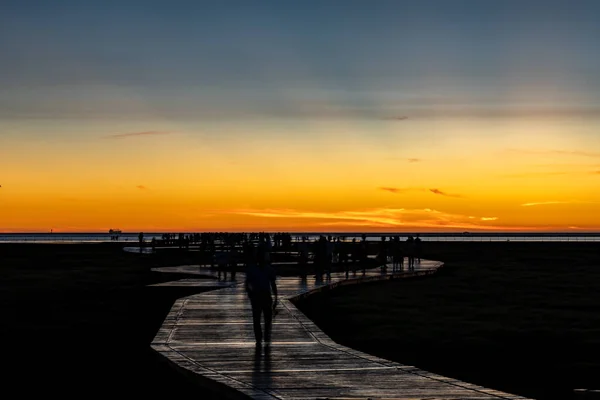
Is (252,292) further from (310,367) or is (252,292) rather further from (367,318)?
(367,318)

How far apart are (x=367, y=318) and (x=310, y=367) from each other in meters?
12.1

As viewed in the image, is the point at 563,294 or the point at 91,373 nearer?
the point at 91,373

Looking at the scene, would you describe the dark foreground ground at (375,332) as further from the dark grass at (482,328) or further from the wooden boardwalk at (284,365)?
the wooden boardwalk at (284,365)

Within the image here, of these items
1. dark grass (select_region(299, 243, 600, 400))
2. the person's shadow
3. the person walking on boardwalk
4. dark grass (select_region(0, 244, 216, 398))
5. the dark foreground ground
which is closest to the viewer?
the person's shadow

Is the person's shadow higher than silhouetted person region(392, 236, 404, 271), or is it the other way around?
silhouetted person region(392, 236, 404, 271)

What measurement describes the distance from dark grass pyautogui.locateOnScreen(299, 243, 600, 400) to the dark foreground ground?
1.4 inches

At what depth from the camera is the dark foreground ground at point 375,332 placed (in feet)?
56.6

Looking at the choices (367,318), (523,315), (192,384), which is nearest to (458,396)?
(192,384)

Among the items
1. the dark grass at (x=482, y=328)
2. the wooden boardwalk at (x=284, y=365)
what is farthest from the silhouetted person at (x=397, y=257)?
the wooden boardwalk at (x=284, y=365)

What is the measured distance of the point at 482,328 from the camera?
26.0 meters

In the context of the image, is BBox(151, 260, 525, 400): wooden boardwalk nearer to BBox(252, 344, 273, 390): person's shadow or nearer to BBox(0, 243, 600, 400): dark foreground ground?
BBox(252, 344, 273, 390): person's shadow

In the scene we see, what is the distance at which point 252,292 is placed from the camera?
19.0 metres

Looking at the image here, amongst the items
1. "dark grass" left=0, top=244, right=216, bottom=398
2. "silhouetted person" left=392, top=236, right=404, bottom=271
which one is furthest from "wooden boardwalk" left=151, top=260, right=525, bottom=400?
"silhouetted person" left=392, top=236, right=404, bottom=271

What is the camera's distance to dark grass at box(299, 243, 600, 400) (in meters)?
18.2
